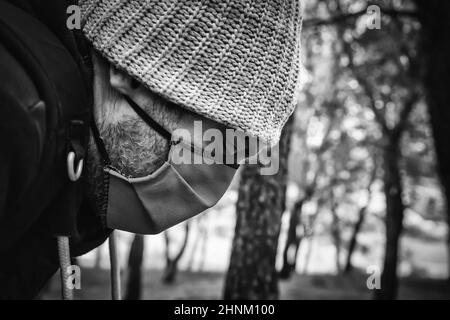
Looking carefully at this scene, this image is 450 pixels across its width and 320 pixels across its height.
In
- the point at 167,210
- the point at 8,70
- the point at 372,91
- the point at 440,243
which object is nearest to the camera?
the point at 8,70

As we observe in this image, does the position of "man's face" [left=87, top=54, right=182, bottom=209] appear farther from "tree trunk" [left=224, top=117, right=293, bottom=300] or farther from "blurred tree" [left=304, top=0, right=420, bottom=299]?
"blurred tree" [left=304, top=0, right=420, bottom=299]

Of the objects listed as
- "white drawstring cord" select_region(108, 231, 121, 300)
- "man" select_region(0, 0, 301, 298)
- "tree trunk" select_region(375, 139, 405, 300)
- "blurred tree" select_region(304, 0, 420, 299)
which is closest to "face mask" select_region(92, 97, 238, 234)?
"man" select_region(0, 0, 301, 298)

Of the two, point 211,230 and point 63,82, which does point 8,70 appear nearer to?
point 63,82

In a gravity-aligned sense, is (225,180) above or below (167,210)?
above

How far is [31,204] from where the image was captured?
3.71 feet

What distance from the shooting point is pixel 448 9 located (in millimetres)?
3719

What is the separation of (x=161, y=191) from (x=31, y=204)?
1.26 ft

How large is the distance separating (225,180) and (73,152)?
1.63 feet

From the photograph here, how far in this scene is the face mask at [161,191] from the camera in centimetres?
130

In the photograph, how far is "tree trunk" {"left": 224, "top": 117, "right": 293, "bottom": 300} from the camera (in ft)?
11.3

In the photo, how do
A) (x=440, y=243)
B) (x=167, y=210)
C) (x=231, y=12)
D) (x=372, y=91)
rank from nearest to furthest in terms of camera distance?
1. (x=231, y=12)
2. (x=167, y=210)
3. (x=372, y=91)
4. (x=440, y=243)

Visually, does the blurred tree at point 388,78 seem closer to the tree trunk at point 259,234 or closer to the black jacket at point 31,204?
the tree trunk at point 259,234

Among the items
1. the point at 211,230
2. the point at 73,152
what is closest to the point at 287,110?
the point at 73,152

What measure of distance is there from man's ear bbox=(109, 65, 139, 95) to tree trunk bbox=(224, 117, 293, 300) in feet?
7.47
